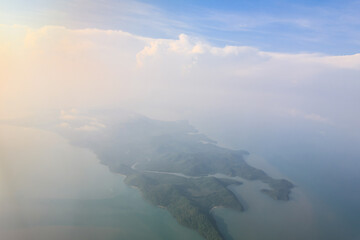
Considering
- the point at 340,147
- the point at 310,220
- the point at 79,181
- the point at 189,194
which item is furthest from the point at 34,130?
the point at 340,147

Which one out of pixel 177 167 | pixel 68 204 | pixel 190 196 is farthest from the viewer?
pixel 177 167

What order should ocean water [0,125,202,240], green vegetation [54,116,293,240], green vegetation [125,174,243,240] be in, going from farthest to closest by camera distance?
1. green vegetation [54,116,293,240]
2. green vegetation [125,174,243,240]
3. ocean water [0,125,202,240]

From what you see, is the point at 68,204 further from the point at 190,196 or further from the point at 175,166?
the point at 175,166

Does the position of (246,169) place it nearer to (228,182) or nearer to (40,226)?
(228,182)

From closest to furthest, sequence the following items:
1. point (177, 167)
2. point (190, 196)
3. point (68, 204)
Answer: point (68, 204) → point (190, 196) → point (177, 167)

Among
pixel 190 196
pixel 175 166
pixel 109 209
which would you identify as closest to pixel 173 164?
pixel 175 166
